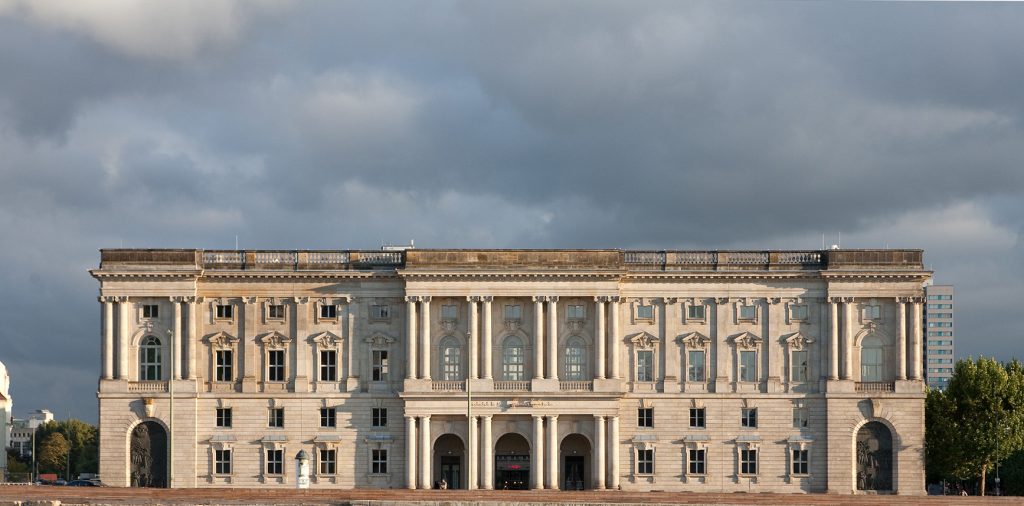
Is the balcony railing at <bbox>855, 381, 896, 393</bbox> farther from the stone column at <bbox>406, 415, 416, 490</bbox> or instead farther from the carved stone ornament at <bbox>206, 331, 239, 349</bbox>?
the carved stone ornament at <bbox>206, 331, 239, 349</bbox>

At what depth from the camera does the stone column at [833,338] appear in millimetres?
91250

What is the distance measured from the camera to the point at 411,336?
299 feet

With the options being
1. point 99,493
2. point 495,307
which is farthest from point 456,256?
point 99,493

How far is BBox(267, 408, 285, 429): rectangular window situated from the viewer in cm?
9219

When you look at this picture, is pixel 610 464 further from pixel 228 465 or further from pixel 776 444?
pixel 228 465

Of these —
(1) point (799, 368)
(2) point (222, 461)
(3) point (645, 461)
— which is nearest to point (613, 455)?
(3) point (645, 461)

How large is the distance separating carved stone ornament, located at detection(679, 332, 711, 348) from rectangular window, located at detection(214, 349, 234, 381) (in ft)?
92.4

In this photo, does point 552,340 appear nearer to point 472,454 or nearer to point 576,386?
point 576,386

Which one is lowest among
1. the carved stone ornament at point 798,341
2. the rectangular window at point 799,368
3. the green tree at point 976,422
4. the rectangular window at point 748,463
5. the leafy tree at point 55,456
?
the leafy tree at point 55,456

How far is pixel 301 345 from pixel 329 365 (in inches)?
84.7

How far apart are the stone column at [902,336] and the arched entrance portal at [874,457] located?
344 centimetres

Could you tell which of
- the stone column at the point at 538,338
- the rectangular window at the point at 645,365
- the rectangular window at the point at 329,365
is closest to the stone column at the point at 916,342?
the rectangular window at the point at 645,365

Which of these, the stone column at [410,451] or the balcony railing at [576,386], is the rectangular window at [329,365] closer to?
the stone column at [410,451]

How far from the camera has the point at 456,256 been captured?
91.7 metres
